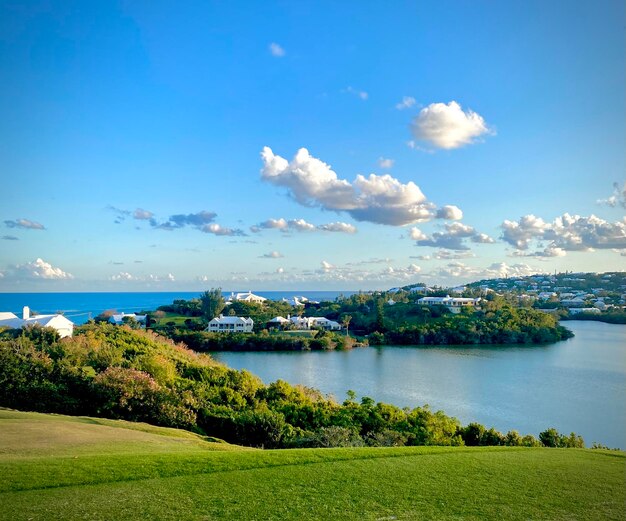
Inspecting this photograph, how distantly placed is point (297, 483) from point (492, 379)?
3099cm

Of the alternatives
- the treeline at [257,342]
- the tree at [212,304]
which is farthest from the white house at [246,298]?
the treeline at [257,342]

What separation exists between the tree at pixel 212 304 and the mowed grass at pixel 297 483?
5894 cm

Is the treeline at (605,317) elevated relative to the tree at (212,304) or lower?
lower

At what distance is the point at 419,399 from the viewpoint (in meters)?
27.3

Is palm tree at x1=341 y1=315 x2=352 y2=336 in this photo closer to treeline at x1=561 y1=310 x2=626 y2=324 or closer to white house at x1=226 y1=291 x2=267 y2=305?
white house at x1=226 y1=291 x2=267 y2=305

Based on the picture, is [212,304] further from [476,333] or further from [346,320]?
[476,333]

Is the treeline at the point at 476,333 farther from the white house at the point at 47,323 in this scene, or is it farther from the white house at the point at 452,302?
the white house at the point at 47,323

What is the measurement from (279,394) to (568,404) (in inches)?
695

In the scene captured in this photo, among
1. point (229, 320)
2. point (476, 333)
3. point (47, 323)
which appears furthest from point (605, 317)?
point (47, 323)

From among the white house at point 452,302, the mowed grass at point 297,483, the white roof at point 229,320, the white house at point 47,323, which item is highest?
the white house at point 47,323

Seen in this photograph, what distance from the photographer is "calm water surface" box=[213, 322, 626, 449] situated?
78.0ft

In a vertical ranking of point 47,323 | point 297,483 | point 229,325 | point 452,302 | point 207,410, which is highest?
point 47,323

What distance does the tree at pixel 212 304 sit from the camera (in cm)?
6750

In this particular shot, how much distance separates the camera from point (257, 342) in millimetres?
54312
